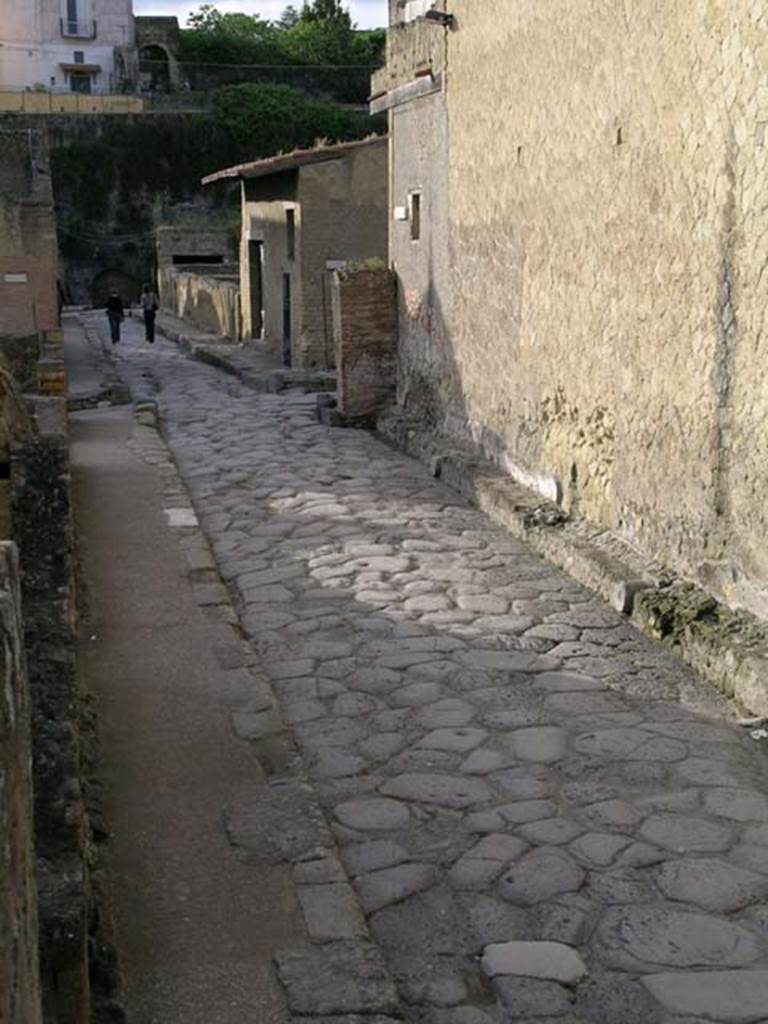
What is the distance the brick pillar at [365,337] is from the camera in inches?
627

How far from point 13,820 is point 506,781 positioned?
155 inches

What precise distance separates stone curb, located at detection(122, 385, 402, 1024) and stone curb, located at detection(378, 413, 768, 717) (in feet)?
7.20

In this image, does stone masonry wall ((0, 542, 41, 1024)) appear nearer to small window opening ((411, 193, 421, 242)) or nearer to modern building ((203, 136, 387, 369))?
small window opening ((411, 193, 421, 242))

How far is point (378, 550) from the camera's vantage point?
998 centimetres

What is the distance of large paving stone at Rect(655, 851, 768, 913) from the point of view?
A: 486 cm

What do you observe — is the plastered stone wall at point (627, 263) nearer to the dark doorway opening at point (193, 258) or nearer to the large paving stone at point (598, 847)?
the large paving stone at point (598, 847)

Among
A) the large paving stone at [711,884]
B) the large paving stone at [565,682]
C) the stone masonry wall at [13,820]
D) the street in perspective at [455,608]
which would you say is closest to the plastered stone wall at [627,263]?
the street in perspective at [455,608]

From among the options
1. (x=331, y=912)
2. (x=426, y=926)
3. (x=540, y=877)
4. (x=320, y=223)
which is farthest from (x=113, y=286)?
(x=331, y=912)

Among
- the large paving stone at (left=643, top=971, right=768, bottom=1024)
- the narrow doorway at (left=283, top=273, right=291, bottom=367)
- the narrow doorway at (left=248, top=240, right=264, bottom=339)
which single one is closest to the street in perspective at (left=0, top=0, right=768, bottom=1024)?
the large paving stone at (left=643, top=971, right=768, bottom=1024)

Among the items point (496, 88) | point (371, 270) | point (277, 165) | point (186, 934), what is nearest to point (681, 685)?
point (186, 934)

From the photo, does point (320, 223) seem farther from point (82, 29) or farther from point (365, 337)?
point (82, 29)

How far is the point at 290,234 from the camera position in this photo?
21.9m

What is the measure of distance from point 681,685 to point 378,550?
11.0 feet

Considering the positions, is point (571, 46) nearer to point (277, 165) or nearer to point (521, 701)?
point (521, 701)
